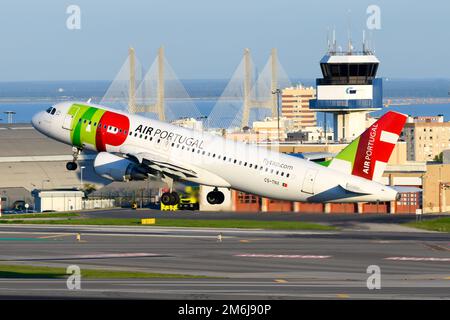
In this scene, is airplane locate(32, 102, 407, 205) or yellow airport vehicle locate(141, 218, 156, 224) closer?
airplane locate(32, 102, 407, 205)

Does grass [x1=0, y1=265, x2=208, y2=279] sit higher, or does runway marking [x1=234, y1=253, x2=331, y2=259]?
runway marking [x1=234, y1=253, x2=331, y2=259]

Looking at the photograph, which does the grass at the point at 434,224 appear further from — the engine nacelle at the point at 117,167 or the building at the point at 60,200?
the building at the point at 60,200

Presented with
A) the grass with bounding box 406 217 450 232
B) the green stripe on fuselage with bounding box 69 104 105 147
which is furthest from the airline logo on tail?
the green stripe on fuselage with bounding box 69 104 105 147

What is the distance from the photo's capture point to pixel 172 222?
117 m

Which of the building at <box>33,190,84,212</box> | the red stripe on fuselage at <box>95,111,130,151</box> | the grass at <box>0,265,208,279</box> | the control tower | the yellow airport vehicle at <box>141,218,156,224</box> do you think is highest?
the control tower

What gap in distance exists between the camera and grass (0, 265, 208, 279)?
7219 centimetres

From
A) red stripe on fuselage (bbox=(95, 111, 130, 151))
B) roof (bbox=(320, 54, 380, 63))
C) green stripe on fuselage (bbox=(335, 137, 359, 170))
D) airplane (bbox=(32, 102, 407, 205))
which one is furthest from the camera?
roof (bbox=(320, 54, 380, 63))

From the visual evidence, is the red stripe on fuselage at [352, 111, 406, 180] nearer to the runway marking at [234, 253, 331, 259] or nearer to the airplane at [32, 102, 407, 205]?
the airplane at [32, 102, 407, 205]

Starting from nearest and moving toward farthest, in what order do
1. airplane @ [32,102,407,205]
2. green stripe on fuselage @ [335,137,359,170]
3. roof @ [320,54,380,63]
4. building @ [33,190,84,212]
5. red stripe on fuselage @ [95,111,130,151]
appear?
airplane @ [32,102,407,205] → green stripe on fuselage @ [335,137,359,170] → red stripe on fuselage @ [95,111,130,151] → building @ [33,190,84,212] → roof @ [320,54,380,63]

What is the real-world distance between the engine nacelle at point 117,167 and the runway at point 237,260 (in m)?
5.53

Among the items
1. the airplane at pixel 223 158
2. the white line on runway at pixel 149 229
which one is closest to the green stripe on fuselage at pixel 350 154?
the airplane at pixel 223 158

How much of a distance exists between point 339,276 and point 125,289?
1485cm

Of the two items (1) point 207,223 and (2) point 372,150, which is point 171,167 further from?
(1) point 207,223
